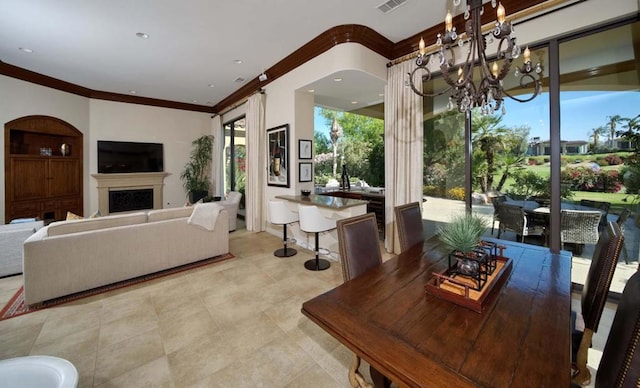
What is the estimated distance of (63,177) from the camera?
5.64 m

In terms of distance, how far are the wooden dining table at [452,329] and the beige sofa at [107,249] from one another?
2.79 m

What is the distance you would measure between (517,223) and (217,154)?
7163 mm

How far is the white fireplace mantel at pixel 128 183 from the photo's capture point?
6156mm

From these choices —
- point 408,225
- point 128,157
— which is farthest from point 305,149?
point 128,157

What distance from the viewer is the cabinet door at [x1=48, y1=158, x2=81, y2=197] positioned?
545 centimetres

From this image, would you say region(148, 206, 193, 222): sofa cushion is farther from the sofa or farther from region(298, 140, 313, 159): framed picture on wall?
region(298, 140, 313, 159): framed picture on wall

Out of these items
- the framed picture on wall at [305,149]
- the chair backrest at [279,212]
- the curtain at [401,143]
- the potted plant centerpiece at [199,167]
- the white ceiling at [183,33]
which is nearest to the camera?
the white ceiling at [183,33]

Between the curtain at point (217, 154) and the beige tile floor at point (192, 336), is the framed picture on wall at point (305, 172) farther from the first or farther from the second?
the curtain at point (217, 154)

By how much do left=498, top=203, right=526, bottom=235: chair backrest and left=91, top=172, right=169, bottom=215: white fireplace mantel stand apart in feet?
24.8

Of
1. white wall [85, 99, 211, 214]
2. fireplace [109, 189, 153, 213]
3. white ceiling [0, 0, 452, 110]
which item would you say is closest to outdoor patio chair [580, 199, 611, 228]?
white ceiling [0, 0, 452, 110]

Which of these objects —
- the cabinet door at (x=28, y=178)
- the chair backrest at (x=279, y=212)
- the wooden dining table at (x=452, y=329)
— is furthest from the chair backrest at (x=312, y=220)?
the cabinet door at (x=28, y=178)

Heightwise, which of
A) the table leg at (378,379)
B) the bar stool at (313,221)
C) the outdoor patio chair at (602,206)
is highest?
the outdoor patio chair at (602,206)

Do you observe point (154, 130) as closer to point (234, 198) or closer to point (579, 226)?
point (234, 198)

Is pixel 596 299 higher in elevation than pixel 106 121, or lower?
lower
